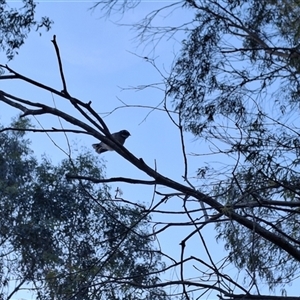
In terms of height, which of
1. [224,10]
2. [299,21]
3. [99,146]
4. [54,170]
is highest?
[54,170]

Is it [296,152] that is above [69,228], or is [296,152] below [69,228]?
below

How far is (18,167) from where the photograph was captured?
412 inches

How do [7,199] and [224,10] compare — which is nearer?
[224,10]

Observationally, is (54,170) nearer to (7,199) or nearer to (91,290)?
(7,199)

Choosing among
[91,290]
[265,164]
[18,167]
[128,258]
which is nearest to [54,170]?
[18,167]

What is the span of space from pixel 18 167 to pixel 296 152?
677 centimetres

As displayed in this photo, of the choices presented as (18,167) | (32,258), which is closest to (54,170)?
(18,167)

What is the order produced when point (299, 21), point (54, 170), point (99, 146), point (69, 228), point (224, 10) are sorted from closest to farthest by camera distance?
1. point (99, 146)
2. point (299, 21)
3. point (224, 10)
4. point (69, 228)
5. point (54, 170)

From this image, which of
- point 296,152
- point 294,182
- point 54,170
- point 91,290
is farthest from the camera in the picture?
point 54,170

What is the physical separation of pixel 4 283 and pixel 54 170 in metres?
1.86

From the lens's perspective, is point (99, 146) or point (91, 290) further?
point (99, 146)

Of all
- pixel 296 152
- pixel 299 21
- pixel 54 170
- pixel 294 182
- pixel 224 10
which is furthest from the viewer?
pixel 54 170

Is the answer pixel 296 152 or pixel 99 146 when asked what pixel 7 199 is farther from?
pixel 296 152

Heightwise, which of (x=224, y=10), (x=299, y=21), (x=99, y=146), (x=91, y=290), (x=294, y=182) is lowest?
(x=91, y=290)
